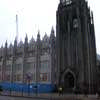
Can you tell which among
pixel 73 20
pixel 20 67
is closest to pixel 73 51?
pixel 73 20

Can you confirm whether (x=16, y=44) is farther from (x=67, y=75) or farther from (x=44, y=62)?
(x=67, y=75)

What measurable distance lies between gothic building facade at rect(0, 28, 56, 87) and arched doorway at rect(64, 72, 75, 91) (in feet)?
45.0

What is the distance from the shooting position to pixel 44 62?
6938 centimetres

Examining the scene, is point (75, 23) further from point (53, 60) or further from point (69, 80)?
point (69, 80)

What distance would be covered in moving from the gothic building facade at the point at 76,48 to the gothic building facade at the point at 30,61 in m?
13.0

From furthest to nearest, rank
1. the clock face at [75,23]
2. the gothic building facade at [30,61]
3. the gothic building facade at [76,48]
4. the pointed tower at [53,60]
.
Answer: the gothic building facade at [30,61]
the pointed tower at [53,60]
the clock face at [75,23]
the gothic building facade at [76,48]

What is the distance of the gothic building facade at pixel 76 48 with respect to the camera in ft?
162

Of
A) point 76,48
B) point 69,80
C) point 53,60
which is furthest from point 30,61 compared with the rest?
point 76,48

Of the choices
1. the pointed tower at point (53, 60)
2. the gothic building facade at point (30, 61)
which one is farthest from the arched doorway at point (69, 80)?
the gothic building facade at point (30, 61)

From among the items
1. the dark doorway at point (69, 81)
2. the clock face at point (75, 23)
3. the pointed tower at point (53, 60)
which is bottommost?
Answer: the dark doorway at point (69, 81)

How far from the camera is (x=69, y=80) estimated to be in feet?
172

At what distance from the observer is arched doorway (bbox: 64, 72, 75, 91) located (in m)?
51.7

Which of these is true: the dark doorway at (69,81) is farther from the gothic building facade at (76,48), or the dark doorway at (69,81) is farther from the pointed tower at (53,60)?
the pointed tower at (53,60)

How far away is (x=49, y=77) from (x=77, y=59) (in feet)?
63.0
